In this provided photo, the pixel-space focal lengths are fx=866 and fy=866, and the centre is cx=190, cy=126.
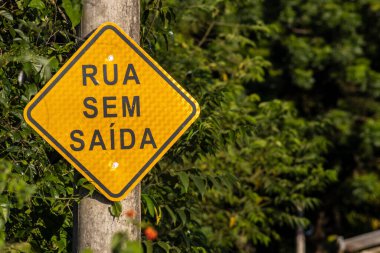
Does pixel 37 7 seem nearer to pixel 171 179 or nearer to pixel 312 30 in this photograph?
pixel 171 179

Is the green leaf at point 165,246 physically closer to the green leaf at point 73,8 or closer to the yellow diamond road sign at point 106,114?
the yellow diamond road sign at point 106,114

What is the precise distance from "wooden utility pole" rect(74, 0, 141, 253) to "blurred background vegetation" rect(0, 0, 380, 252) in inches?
3.4

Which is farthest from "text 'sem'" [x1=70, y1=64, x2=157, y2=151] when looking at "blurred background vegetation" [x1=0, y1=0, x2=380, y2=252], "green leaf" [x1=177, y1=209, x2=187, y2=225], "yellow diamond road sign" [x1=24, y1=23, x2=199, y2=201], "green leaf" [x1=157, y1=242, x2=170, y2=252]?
"green leaf" [x1=177, y1=209, x2=187, y2=225]

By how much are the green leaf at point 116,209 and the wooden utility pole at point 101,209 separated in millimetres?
21

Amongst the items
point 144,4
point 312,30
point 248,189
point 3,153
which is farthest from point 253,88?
point 3,153

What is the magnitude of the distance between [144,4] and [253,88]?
11.5 metres

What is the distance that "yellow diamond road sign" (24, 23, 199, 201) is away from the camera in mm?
3672

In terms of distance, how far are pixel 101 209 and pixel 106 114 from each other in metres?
0.41

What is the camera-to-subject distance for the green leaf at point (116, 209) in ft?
12.0

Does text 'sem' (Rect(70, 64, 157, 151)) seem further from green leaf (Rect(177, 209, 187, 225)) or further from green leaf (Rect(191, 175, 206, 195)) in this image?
green leaf (Rect(177, 209, 187, 225))

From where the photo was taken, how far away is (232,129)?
18.3 feet

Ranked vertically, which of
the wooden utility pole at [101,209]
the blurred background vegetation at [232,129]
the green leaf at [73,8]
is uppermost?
the green leaf at [73,8]

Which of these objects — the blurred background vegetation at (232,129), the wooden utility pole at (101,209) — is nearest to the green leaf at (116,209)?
the wooden utility pole at (101,209)

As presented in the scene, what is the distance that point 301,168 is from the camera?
852 cm
